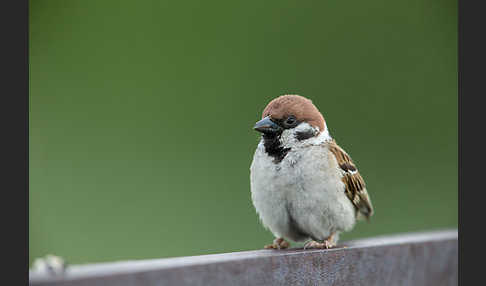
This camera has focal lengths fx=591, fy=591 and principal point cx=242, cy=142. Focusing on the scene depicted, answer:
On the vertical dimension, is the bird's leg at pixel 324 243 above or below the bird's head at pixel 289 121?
below

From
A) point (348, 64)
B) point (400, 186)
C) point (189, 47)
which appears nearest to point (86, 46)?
point (189, 47)

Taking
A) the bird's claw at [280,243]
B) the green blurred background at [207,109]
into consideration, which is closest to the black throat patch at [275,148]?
the bird's claw at [280,243]

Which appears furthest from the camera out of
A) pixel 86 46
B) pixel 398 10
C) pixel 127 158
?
pixel 398 10

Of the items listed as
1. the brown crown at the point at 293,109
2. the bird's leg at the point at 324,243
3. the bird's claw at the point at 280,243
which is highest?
the brown crown at the point at 293,109

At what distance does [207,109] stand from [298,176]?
5.88 feet

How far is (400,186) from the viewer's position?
411 centimetres

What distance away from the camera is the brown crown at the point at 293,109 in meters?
2.33

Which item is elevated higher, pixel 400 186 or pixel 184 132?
pixel 184 132

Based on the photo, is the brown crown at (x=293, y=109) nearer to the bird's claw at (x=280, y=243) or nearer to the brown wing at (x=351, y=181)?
the brown wing at (x=351, y=181)

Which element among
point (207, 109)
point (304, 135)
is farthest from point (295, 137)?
point (207, 109)

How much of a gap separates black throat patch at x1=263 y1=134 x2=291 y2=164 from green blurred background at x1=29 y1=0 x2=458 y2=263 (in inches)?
42.8

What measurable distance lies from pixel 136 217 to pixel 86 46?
130cm

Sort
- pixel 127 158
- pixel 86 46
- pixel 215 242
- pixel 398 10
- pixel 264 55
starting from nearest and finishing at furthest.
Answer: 1. pixel 215 242
2. pixel 127 158
3. pixel 86 46
4. pixel 264 55
5. pixel 398 10

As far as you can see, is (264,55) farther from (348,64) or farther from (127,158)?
(127,158)
